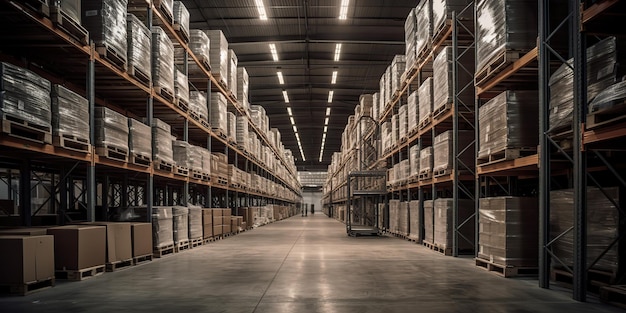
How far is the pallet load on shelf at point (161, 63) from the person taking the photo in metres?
8.56

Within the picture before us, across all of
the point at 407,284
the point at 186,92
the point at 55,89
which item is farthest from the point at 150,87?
the point at 407,284

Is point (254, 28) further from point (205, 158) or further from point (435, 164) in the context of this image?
point (435, 164)

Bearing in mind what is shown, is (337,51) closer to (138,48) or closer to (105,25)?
(138,48)

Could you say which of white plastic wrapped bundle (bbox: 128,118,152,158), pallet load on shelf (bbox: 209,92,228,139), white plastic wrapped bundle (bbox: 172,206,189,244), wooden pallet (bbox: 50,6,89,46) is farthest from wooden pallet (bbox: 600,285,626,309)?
pallet load on shelf (bbox: 209,92,228,139)

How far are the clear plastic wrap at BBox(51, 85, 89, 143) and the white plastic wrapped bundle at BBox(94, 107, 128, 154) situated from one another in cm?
37

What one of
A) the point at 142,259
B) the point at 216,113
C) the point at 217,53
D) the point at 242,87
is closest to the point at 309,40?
the point at 242,87

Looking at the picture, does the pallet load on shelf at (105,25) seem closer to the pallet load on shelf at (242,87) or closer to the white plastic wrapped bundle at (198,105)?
the white plastic wrapped bundle at (198,105)

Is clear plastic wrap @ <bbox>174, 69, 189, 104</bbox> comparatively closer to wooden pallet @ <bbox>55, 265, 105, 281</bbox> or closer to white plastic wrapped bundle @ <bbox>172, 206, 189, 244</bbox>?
white plastic wrapped bundle @ <bbox>172, 206, 189, 244</bbox>

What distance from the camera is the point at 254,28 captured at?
1700 cm

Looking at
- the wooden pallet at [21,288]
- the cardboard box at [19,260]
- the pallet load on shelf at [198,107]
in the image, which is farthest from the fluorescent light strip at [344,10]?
the wooden pallet at [21,288]

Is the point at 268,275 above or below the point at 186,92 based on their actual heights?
below

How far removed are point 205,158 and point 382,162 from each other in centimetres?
680

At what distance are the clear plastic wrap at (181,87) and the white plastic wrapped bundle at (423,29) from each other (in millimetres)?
5113

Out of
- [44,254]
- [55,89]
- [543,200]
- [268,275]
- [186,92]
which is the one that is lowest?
[268,275]
